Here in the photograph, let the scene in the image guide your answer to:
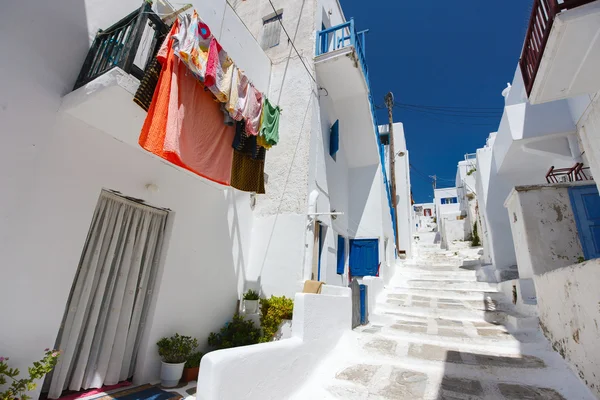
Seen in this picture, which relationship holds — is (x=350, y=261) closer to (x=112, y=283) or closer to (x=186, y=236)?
(x=186, y=236)

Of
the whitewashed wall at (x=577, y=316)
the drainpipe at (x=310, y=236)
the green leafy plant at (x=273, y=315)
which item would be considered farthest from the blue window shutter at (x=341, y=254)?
the whitewashed wall at (x=577, y=316)

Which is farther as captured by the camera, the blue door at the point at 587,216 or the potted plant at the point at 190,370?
the blue door at the point at 587,216

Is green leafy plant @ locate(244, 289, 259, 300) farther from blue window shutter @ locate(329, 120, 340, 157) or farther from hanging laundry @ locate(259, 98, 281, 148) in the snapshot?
blue window shutter @ locate(329, 120, 340, 157)

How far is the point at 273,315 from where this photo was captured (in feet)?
19.4

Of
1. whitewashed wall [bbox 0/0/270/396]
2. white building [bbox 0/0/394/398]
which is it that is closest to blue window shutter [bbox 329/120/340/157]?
white building [bbox 0/0/394/398]

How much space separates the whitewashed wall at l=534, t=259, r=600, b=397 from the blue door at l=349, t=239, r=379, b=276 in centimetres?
547

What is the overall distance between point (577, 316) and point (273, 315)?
4802mm

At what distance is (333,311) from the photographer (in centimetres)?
465

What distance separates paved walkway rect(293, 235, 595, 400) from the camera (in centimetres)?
313

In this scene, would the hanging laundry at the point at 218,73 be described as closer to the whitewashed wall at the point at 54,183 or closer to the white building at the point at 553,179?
the whitewashed wall at the point at 54,183

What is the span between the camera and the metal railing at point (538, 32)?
2934 mm

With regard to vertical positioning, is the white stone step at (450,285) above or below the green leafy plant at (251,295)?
above

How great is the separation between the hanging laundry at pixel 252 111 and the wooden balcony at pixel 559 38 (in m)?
4.24

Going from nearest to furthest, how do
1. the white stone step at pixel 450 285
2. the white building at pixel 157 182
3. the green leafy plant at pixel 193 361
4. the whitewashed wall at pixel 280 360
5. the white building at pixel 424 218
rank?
the whitewashed wall at pixel 280 360 < the white building at pixel 157 182 < the green leafy plant at pixel 193 361 < the white stone step at pixel 450 285 < the white building at pixel 424 218
